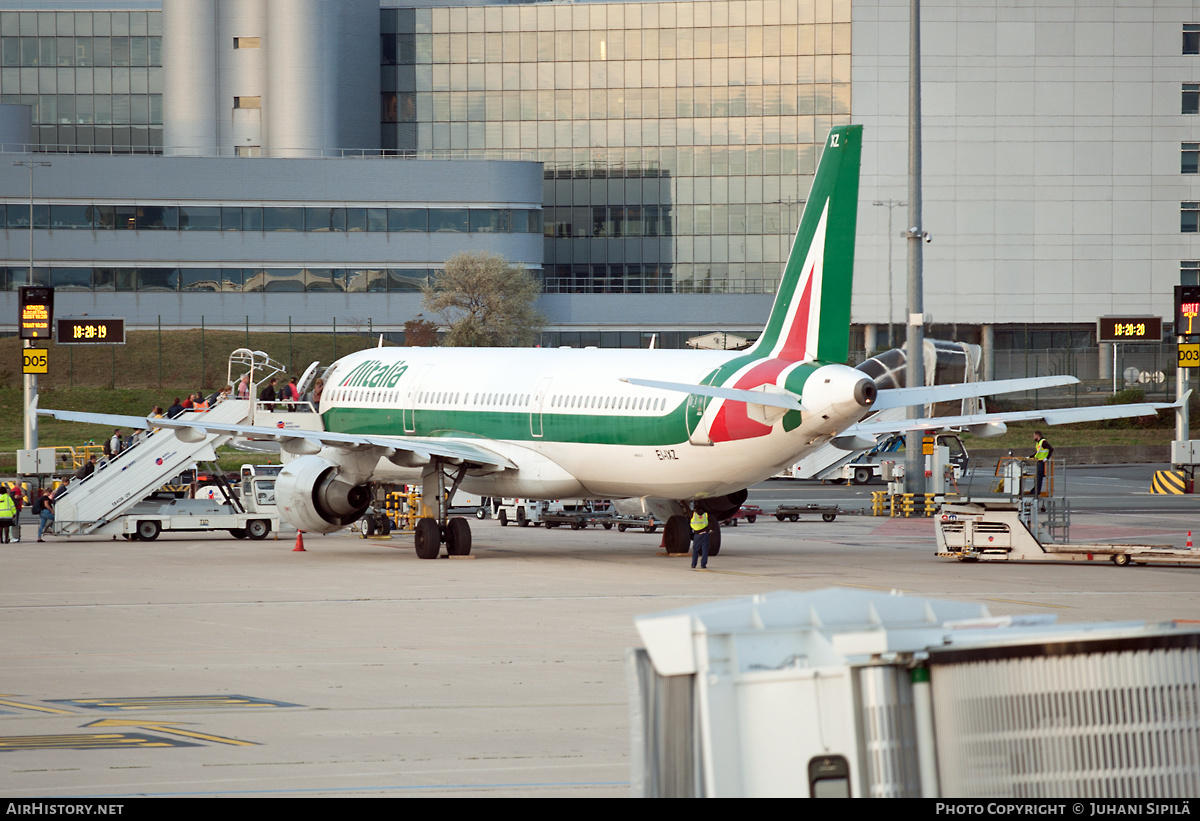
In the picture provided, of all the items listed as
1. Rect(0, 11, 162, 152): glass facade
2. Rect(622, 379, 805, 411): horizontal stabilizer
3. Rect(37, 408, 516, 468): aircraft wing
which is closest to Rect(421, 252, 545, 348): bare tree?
Rect(0, 11, 162, 152): glass facade

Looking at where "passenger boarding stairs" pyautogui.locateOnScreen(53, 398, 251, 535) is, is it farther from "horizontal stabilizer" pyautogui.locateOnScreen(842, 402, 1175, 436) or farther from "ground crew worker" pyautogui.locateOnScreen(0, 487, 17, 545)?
"horizontal stabilizer" pyautogui.locateOnScreen(842, 402, 1175, 436)

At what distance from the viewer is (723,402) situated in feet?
91.8

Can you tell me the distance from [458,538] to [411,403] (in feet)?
12.9

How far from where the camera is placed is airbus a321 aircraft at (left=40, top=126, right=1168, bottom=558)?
90.5ft

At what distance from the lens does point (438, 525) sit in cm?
3222

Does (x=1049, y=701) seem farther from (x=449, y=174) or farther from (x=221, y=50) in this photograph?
(x=221, y=50)

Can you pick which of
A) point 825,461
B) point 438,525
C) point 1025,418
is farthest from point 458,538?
point 825,461

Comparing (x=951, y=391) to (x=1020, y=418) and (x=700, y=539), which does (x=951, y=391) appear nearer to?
(x=1020, y=418)

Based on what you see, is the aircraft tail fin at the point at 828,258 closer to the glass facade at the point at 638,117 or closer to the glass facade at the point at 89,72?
the glass facade at the point at 638,117

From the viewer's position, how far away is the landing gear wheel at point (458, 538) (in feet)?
106

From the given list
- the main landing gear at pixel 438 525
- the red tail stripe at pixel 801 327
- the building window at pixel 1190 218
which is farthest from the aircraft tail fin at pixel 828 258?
the building window at pixel 1190 218

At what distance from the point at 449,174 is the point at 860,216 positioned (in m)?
30.2

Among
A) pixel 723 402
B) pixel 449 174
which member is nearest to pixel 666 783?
pixel 723 402

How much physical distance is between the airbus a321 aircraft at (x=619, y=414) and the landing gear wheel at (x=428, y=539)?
0.04 meters
